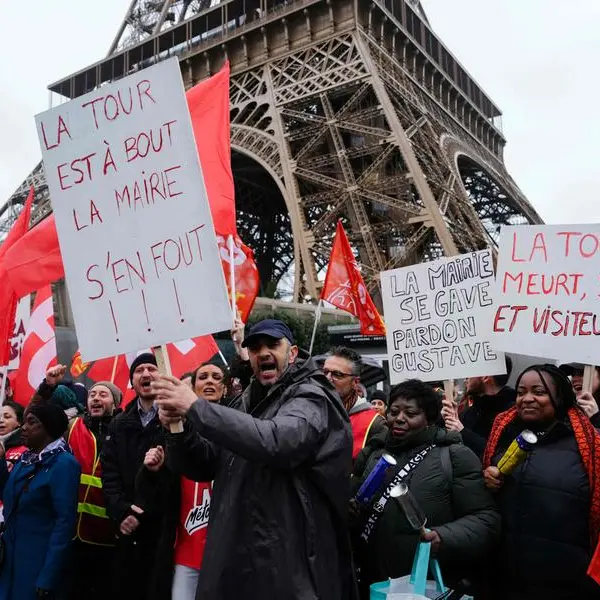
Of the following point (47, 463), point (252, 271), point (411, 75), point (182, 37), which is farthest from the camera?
point (182, 37)

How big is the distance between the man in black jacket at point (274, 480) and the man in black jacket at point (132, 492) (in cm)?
90

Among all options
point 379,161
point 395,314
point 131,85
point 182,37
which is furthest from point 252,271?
point 182,37

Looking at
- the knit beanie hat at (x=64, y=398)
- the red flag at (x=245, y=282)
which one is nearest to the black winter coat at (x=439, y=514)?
the red flag at (x=245, y=282)

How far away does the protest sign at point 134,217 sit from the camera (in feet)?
7.20

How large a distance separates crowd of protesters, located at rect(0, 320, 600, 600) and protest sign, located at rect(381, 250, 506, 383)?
1.55 ft

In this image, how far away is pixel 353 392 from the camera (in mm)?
3510

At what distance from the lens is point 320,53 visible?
21.5 meters

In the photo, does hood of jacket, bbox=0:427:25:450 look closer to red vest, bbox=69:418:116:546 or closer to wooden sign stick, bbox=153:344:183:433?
red vest, bbox=69:418:116:546

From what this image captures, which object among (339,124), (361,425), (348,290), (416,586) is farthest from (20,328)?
(339,124)

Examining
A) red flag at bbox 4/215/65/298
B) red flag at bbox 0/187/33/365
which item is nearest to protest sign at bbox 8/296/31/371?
red flag at bbox 0/187/33/365

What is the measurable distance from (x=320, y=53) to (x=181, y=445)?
21347 mm

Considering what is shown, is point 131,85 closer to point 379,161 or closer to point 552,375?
point 552,375

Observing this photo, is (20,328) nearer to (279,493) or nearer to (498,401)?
(498,401)

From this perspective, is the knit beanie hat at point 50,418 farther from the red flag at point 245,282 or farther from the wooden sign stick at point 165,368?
the red flag at point 245,282
